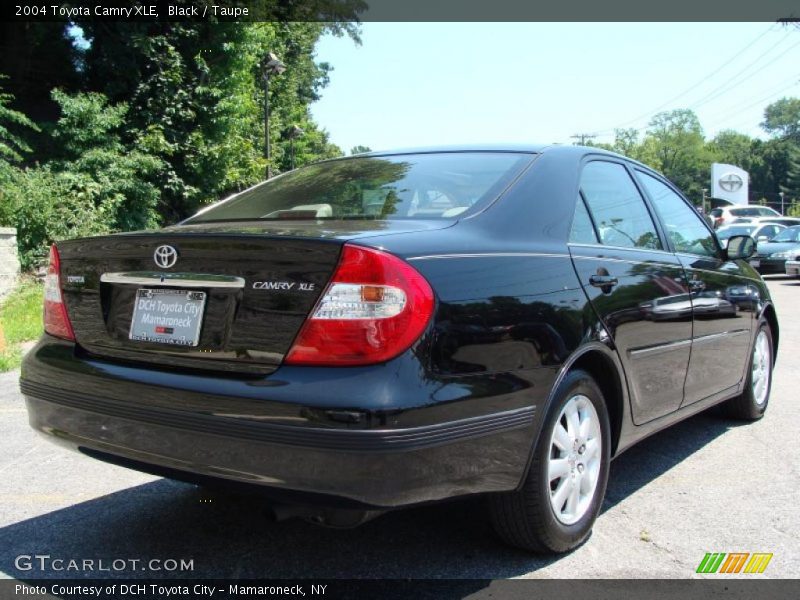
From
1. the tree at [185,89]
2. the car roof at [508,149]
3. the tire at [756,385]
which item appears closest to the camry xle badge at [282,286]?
the car roof at [508,149]

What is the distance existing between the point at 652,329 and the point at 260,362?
6.29 ft

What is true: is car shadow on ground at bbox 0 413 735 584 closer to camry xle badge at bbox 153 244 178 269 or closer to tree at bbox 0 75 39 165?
camry xle badge at bbox 153 244 178 269

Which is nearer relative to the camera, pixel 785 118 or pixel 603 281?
pixel 603 281

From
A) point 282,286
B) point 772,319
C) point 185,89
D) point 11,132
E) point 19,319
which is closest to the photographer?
point 282,286

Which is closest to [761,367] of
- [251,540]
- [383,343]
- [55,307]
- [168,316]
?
[251,540]

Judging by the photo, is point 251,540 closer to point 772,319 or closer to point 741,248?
point 741,248

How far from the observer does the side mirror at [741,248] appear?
4.75m

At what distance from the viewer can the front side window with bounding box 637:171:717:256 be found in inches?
161

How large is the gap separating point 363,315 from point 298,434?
Result: 397mm

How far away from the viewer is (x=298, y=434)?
2.19 metres

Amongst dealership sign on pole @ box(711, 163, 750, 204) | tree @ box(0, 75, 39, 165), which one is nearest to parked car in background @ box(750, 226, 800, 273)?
tree @ box(0, 75, 39, 165)

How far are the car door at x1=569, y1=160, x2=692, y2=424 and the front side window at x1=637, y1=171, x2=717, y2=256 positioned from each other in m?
0.20

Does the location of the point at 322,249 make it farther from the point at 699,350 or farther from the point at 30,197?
the point at 30,197

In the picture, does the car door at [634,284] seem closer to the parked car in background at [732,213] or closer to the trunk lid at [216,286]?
the trunk lid at [216,286]
